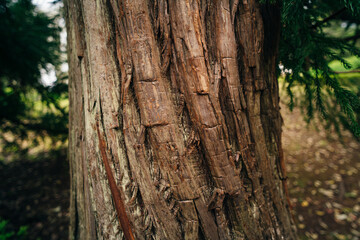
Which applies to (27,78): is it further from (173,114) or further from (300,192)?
(300,192)

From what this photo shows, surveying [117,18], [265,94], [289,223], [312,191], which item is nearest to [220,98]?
[265,94]

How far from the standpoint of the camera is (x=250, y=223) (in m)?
1.35

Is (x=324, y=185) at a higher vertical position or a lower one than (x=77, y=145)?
lower

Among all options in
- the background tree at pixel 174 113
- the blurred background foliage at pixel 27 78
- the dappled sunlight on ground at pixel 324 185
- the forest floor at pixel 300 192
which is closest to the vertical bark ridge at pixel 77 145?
the background tree at pixel 174 113

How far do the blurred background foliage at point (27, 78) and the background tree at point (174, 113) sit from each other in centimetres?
304

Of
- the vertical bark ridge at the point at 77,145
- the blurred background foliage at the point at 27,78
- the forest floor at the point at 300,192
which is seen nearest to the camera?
the vertical bark ridge at the point at 77,145

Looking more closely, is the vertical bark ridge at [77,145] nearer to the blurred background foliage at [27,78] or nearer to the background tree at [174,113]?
the background tree at [174,113]

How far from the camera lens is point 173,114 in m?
1.20

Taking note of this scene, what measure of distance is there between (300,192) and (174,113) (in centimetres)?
408

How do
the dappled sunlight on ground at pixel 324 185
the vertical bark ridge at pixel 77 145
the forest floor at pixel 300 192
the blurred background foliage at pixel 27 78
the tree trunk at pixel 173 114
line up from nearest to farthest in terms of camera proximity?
1. the tree trunk at pixel 173 114
2. the vertical bark ridge at pixel 77 145
3. the dappled sunlight on ground at pixel 324 185
4. the forest floor at pixel 300 192
5. the blurred background foliage at pixel 27 78

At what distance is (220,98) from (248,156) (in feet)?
1.60

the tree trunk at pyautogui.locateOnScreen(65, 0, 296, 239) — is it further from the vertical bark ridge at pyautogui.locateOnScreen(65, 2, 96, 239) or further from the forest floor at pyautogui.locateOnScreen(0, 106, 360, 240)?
the forest floor at pyautogui.locateOnScreen(0, 106, 360, 240)

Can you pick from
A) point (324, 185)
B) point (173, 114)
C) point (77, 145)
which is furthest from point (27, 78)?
point (324, 185)

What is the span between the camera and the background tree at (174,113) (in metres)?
1.15
